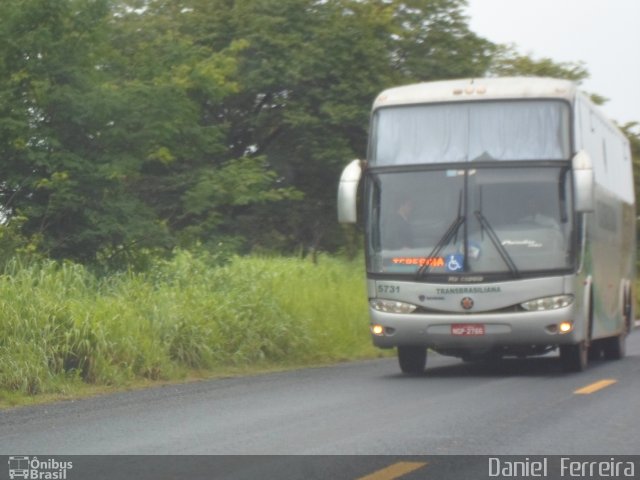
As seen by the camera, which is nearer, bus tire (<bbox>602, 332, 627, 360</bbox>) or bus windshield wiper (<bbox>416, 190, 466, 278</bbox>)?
bus windshield wiper (<bbox>416, 190, 466, 278</bbox>)

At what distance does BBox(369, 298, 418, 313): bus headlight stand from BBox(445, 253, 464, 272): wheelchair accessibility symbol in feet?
2.07

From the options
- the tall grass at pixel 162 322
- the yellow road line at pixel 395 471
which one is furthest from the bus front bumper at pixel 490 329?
the yellow road line at pixel 395 471

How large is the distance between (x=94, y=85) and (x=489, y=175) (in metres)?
6.02

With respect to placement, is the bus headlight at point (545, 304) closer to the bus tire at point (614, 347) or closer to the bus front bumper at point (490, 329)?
the bus front bumper at point (490, 329)

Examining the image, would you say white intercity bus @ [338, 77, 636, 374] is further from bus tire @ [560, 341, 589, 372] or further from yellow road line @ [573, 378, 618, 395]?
yellow road line @ [573, 378, 618, 395]

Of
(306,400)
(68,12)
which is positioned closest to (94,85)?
(68,12)

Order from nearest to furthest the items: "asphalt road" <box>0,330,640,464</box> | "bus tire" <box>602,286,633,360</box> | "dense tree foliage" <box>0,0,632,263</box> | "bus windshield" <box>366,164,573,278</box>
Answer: "asphalt road" <box>0,330,640,464</box>, "bus windshield" <box>366,164,573,278</box>, "dense tree foliage" <box>0,0,632,263</box>, "bus tire" <box>602,286,633,360</box>

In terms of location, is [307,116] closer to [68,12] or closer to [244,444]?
[68,12]

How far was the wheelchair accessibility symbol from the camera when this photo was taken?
51.5 ft

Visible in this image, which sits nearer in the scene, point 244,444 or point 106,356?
point 244,444

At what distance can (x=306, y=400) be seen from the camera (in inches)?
508

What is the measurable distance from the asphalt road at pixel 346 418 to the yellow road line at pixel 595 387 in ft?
0.07

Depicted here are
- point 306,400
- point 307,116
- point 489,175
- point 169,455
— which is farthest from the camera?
point 307,116

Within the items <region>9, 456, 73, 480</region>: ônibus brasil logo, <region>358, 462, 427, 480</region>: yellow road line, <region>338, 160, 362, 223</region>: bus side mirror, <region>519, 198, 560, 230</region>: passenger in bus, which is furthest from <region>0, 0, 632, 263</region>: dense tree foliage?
<region>358, 462, 427, 480</region>: yellow road line
